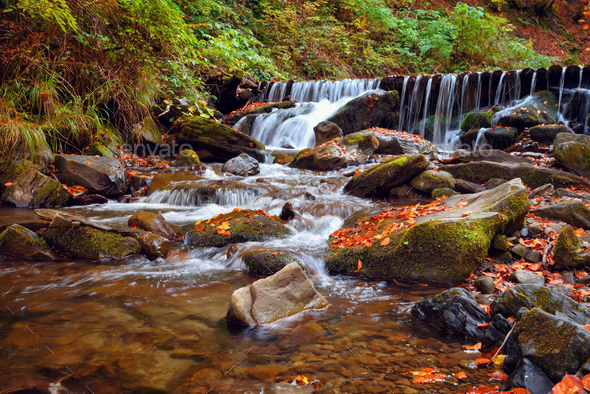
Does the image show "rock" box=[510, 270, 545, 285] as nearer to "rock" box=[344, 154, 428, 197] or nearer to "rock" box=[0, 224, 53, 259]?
"rock" box=[344, 154, 428, 197]

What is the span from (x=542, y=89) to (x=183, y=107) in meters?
13.5

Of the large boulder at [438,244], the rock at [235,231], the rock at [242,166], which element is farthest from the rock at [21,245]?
the rock at [242,166]

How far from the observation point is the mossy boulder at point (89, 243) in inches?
181

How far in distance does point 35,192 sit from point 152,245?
401cm

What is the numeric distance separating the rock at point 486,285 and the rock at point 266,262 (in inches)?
83.5

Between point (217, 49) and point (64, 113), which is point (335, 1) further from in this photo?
point (64, 113)

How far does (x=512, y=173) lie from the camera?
749cm

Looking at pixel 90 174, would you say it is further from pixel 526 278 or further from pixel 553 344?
pixel 553 344

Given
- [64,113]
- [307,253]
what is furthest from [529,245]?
[64,113]

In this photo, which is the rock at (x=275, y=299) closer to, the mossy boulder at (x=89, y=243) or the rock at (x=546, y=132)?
the mossy boulder at (x=89, y=243)

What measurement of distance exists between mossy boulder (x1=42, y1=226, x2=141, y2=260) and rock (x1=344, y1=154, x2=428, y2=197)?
481cm

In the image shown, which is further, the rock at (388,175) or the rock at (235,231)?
the rock at (388,175)

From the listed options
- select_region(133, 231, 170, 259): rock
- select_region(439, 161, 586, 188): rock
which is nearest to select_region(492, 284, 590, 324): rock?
select_region(133, 231, 170, 259): rock

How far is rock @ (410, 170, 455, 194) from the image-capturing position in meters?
7.25
